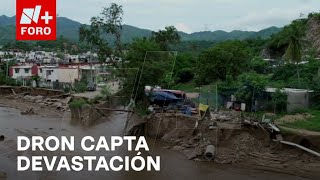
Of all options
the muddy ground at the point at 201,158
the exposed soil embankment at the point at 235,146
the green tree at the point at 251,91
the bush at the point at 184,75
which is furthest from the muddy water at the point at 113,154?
the bush at the point at 184,75

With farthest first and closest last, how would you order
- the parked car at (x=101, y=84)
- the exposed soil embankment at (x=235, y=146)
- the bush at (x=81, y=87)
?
1. the bush at (x=81, y=87)
2. the parked car at (x=101, y=84)
3. the exposed soil embankment at (x=235, y=146)

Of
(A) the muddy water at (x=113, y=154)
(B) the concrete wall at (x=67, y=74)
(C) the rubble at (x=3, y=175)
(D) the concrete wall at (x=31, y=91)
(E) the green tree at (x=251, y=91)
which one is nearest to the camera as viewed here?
(C) the rubble at (x=3, y=175)

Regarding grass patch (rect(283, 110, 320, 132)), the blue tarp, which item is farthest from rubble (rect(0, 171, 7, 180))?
grass patch (rect(283, 110, 320, 132))

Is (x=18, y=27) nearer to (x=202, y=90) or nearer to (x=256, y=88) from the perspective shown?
(x=202, y=90)

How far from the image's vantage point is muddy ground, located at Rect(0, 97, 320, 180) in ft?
46.5

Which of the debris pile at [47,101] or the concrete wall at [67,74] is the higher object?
the concrete wall at [67,74]

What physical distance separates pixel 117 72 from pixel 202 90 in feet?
16.9

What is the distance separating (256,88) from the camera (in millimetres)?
21000

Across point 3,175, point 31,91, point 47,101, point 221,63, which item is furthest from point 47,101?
point 3,175

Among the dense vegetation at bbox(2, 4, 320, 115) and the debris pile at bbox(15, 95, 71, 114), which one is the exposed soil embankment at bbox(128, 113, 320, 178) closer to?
the dense vegetation at bbox(2, 4, 320, 115)

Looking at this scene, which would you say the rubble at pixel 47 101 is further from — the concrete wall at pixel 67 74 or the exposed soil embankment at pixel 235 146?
the exposed soil embankment at pixel 235 146

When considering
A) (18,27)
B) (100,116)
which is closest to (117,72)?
(100,116)

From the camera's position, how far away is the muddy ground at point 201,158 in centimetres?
1416

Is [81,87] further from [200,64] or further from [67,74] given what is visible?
[67,74]
